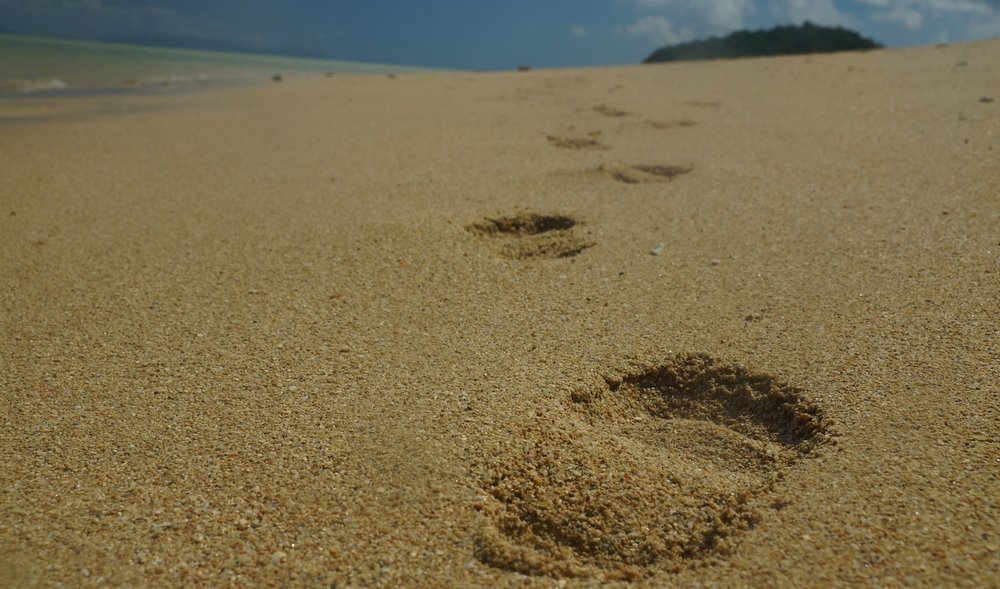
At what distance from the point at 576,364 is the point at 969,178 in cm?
186

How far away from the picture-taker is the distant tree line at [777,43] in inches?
549

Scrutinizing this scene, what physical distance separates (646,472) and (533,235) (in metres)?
1.18

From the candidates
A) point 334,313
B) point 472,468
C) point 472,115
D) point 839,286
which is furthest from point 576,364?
point 472,115

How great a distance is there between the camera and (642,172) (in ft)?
9.36

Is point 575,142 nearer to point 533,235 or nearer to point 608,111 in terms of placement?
point 608,111

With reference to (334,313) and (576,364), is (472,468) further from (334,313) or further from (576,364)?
(334,313)

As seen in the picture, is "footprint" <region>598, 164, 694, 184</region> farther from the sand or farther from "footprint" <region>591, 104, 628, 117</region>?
"footprint" <region>591, 104, 628, 117</region>

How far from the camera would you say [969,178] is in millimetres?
2461

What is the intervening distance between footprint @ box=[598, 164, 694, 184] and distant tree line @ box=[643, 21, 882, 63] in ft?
39.0

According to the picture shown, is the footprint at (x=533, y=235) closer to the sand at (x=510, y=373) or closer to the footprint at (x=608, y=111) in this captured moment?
the sand at (x=510, y=373)

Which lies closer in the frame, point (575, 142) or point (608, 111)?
point (575, 142)

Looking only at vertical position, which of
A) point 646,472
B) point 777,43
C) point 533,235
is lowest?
point 646,472

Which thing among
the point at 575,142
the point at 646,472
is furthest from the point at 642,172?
the point at 646,472

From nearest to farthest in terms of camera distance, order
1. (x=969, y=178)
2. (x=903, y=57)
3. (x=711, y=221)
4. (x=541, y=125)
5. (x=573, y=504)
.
Result: (x=573, y=504) → (x=711, y=221) → (x=969, y=178) → (x=541, y=125) → (x=903, y=57)
